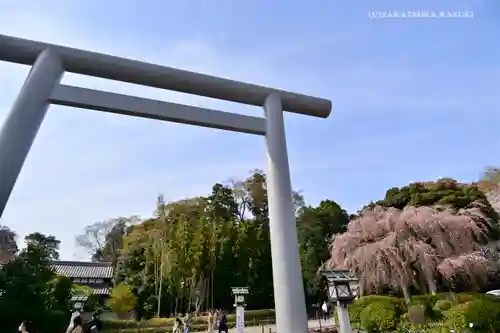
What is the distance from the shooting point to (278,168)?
521 cm

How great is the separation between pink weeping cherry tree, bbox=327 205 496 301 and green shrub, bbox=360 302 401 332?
3.84 metres

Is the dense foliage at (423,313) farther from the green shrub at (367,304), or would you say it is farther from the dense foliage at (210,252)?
the dense foliage at (210,252)

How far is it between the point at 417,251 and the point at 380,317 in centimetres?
502

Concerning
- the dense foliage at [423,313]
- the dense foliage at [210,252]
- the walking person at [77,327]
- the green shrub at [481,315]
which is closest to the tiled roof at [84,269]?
the dense foliage at [210,252]

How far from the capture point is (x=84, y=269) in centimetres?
3588

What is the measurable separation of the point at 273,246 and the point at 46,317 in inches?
653

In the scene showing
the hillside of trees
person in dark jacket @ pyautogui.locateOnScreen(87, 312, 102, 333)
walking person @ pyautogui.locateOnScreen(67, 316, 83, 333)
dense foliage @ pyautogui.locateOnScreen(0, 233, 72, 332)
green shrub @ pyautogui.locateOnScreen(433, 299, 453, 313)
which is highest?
the hillside of trees

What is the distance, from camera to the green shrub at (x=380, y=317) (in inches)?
537

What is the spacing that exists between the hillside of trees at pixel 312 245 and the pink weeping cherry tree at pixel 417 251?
0.15 feet

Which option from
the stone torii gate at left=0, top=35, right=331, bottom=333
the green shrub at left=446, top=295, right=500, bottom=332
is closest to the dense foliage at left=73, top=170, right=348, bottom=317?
the green shrub at left=446, top=295, right=500, bottom=332

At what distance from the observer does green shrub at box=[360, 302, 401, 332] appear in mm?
13633

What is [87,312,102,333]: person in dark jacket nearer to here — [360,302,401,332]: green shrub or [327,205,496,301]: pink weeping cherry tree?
[360,302,401,332]: green shrub

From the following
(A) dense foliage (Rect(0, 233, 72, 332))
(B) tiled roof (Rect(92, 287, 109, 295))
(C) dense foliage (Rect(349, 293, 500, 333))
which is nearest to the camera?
(C) dense foliage (Rect(349, 293, 500, 333))

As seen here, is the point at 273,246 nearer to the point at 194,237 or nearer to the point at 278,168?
the point at 278,168
